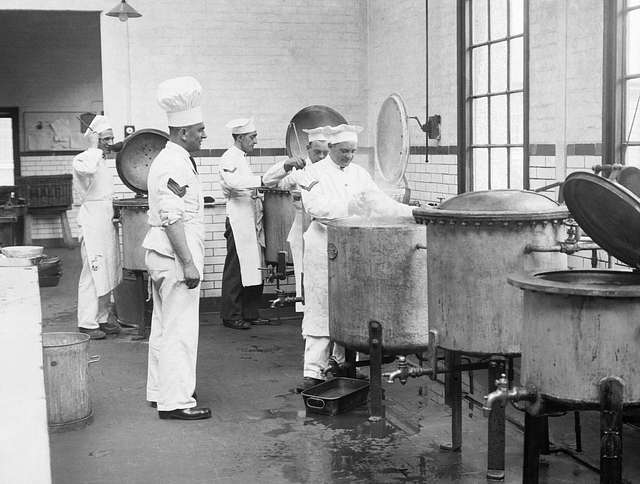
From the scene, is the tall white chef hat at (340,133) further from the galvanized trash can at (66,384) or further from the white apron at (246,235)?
the white apron at (246,235)

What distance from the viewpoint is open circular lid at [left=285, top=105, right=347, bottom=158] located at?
26.0 feet

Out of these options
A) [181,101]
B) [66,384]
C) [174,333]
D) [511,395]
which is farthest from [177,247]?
[511,395]

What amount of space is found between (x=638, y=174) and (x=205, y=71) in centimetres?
489

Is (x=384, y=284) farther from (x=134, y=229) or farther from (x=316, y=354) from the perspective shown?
(x=134, y=229)

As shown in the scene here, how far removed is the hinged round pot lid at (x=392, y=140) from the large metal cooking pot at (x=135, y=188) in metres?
1.76

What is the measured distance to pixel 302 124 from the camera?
797cm

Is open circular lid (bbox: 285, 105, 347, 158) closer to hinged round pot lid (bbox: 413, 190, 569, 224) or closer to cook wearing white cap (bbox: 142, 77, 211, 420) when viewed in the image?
cook wearing white cap (bbox: 142, 77, 211, 420)

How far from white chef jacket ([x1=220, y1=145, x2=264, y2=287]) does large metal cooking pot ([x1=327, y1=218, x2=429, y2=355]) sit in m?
2.73

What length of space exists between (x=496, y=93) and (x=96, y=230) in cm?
332

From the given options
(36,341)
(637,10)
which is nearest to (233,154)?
(637,10)

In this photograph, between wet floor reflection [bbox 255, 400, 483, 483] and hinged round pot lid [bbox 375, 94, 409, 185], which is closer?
wet floor reflection [bbox 255, 400, 483, 483]

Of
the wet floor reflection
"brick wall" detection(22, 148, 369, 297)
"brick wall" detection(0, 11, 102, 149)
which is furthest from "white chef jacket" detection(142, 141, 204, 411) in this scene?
"brick wall" detection(0, 11, 102, 149)

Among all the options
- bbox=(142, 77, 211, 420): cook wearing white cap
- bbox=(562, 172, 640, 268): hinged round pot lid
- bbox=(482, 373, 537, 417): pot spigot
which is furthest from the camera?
bbox=(142, 77, 211, 420): cook wearing white cap

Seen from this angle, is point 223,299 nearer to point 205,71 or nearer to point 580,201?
point 205,71
